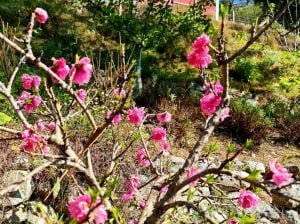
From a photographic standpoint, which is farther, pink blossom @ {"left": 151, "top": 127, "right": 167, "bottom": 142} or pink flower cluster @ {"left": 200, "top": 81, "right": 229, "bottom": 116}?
pink blossom @ {"left": 151, "top": 127, "right": 167, "bottom": 142}

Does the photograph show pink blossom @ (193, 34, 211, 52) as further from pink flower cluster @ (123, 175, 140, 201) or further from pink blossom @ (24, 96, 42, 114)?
pink flower cluster @ (123, 175, 140, 201)

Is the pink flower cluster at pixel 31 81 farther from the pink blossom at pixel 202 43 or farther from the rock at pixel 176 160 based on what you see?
the rock at pixel 176 160

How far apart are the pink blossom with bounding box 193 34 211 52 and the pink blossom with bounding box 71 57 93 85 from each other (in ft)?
1.74

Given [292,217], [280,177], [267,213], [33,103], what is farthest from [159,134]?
[292,217]

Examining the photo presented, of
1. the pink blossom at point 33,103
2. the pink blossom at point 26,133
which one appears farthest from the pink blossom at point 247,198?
the pink blossom at point 33,103

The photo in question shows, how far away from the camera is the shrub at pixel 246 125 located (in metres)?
7.67

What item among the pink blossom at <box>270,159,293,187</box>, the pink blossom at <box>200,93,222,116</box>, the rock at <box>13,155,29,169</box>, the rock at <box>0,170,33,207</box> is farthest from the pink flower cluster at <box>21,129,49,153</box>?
the rock at <box>13,155,29,169</box>

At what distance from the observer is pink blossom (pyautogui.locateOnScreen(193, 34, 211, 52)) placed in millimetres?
2125

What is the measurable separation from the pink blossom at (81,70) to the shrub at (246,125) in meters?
5.95

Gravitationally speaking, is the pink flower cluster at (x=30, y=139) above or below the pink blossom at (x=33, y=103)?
below

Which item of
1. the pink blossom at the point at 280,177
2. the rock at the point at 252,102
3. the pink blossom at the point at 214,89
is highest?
the pink blossom at the point at 214,89

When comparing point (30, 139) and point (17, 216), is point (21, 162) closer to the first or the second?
point (17, 216)

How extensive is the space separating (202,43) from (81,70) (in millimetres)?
586

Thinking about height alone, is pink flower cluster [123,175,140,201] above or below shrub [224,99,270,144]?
above
